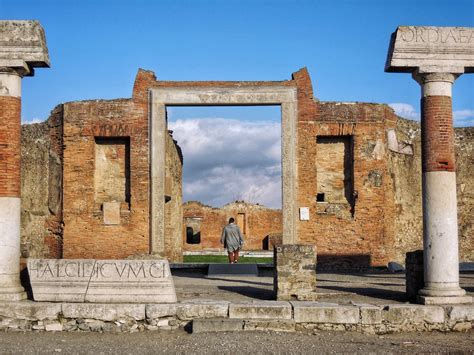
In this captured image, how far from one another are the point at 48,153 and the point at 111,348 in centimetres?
924

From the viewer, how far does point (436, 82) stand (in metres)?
8.64

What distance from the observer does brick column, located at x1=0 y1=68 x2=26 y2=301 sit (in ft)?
28.1

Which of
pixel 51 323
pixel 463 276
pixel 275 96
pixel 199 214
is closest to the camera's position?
pixel 51 323

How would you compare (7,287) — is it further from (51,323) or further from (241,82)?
(241,82)

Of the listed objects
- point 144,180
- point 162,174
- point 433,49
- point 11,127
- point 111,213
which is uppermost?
point 433,49

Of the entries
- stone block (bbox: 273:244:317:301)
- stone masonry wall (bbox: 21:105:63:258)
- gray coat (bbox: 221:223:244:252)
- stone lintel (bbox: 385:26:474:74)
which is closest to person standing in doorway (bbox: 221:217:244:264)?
gray coat (bbox: 221:223:244:252)

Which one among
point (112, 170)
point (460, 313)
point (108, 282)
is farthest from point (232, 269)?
point (460, 313)

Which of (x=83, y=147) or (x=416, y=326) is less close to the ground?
(x=83, y=147)

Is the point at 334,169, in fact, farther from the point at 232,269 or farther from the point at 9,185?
the point at 9,185

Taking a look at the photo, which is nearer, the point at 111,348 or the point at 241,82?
the point at 111,348

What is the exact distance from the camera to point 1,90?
8742 mm

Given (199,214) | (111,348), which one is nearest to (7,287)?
(111,348)

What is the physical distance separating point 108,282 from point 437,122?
4833 millimetres

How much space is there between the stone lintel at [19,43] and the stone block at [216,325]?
414 centimetres
